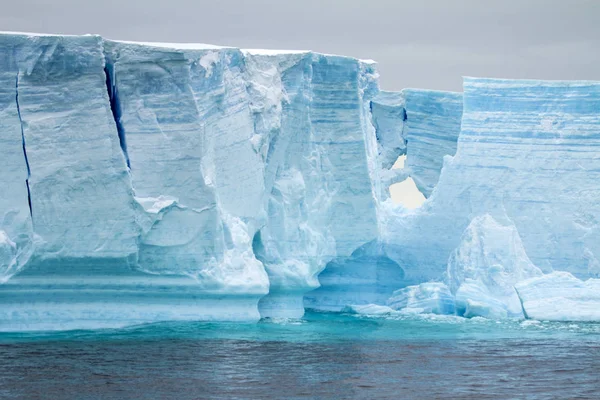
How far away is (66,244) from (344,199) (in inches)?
236

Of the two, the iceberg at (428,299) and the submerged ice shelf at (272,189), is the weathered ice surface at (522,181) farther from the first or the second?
the iceberg at (428,299)

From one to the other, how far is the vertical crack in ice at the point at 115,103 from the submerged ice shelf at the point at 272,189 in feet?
0.12

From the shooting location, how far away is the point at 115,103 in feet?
60.8

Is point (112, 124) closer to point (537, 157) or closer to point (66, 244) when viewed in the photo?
point (66, 244)

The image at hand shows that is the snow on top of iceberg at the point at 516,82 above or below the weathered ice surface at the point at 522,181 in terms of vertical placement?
above

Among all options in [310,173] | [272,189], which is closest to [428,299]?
[310,173]

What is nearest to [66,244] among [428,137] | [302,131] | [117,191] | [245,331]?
[117,191]

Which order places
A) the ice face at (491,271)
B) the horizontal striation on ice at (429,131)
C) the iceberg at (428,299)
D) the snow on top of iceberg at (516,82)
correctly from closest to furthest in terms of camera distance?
the ice face at (491,271) → the iceberg at (428,299) → the snow on top of iceberg at (516,82) → the horizontal striation on ice at (429,131)

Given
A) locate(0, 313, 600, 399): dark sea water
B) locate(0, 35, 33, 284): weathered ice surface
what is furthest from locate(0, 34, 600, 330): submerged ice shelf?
locate(0, 313, 600, 399): dark sea water

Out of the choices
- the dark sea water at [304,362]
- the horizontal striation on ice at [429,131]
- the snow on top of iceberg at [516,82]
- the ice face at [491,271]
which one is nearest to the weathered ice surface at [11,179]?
the dark sea water at [304,362]

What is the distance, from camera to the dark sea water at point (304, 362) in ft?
49.4

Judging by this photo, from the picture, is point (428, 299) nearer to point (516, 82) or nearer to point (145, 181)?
point (516, 82)

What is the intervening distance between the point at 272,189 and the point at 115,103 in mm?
3496

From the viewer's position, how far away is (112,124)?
18.0m
